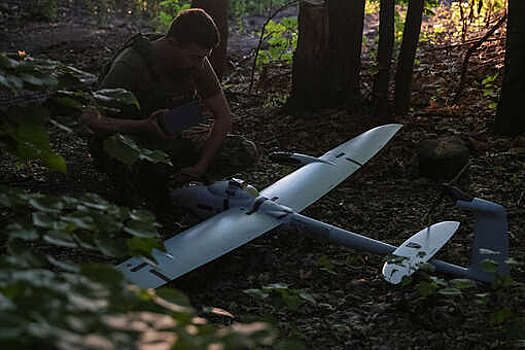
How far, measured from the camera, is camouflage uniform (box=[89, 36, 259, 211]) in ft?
15.0

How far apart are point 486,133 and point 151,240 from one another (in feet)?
16.6

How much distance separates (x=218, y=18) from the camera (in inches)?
316

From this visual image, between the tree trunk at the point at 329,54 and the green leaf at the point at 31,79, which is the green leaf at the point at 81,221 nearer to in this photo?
the green leaf at the point at 31,79

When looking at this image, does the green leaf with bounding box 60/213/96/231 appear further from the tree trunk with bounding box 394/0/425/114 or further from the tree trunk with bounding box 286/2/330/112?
the tree trunk with bounding box 286/2/330/112

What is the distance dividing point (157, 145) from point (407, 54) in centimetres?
329

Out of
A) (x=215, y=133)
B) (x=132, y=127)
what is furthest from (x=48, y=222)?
(x=215, y=133)

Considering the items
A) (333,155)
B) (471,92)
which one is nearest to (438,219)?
(333,155)

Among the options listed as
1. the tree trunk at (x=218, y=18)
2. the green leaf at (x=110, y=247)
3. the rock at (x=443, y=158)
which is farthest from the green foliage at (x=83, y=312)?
the tree trunk at (x=218, y=18)

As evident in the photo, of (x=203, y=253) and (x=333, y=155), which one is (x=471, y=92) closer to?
(x=333, y=155)

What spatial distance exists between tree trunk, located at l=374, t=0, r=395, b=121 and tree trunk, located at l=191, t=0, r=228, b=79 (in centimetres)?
241

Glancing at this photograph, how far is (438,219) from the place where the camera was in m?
4.80

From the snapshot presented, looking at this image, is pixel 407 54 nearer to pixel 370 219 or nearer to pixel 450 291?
pixel 370 219

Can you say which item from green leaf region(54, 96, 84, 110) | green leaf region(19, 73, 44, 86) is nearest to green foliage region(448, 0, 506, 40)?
green leaf region(54, 96, 84, 110)

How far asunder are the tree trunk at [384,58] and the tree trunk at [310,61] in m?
0.66
